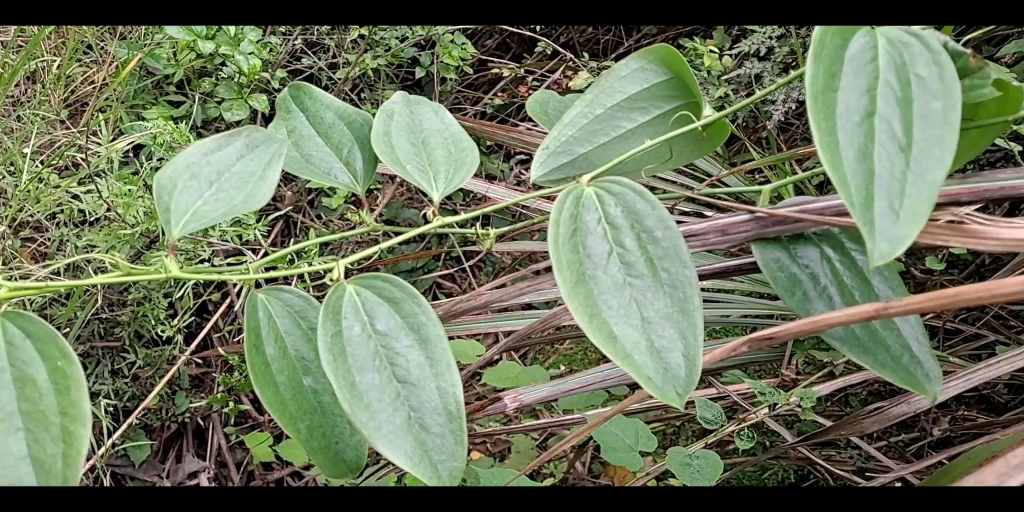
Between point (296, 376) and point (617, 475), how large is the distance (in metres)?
0.56

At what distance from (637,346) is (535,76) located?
82 centimetres

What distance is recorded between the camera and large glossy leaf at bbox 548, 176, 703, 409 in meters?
0.34

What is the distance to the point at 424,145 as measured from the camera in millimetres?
481

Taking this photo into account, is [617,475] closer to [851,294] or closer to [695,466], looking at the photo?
[695,466]

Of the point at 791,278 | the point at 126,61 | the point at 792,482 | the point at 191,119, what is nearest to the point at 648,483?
the point at 792,482

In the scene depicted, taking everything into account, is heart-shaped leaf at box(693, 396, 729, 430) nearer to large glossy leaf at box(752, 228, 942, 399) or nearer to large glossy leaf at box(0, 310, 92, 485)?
large glossy leaf at box(752, 228, 942, 399)

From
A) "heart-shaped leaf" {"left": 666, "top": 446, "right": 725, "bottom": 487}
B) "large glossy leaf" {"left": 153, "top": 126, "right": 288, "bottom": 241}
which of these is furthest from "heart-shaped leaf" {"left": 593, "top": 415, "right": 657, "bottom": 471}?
"large glossy leaf" {"left": 153, "top": 126, "right": 288, "bottom": 241}

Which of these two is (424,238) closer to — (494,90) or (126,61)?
(494,90)

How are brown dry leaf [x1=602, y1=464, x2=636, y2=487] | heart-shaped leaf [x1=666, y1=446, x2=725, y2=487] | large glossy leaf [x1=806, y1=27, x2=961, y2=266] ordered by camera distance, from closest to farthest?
large glossy leaf [x1=806, y1=27, x2=961, y2=266] → heart-shaped leaf [x1=666, y1=446, x2=725, y2=487] → brown dry leaf [x1=602, y1=464, x2=636, y2=487]

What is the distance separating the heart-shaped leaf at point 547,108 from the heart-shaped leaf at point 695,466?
38cm

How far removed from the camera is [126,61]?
0.96 meters

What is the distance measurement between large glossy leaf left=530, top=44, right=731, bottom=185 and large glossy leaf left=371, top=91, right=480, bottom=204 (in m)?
0.06

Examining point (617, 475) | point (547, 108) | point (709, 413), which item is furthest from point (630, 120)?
point (617, 475)

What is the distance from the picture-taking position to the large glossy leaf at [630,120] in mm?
449
